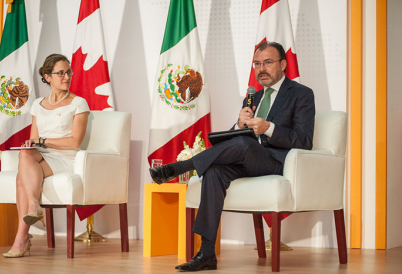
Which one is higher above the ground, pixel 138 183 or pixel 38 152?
pixel 38 152

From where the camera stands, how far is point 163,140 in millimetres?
3973

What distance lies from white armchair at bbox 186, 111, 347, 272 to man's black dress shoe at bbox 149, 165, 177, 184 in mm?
255

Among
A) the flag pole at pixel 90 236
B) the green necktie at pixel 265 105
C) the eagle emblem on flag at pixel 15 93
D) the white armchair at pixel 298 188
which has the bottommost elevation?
the flag pole at pixel 90 236

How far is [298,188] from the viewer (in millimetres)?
2627

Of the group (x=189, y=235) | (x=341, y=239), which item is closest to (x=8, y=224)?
(x=189, y=235)

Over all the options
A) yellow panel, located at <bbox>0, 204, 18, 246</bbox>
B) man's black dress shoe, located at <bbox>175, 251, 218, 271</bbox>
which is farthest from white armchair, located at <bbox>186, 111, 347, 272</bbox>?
yellow panel, located at <bbox>0, 204, 18, 246</bbox>

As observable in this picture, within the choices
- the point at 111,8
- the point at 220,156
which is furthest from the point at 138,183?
the point at 220,156

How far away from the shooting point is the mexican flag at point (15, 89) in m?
4.31

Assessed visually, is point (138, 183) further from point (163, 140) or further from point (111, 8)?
point (111, 8)

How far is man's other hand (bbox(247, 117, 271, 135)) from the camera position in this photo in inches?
105

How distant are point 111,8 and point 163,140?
1376 mm

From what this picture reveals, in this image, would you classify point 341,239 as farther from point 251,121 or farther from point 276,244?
point 251,121

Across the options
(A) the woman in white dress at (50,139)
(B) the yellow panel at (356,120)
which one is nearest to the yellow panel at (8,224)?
(A) the woman in white dress at (50,139)

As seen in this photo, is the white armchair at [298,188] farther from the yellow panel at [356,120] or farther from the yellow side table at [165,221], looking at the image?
the yellow panel at [356,120]
